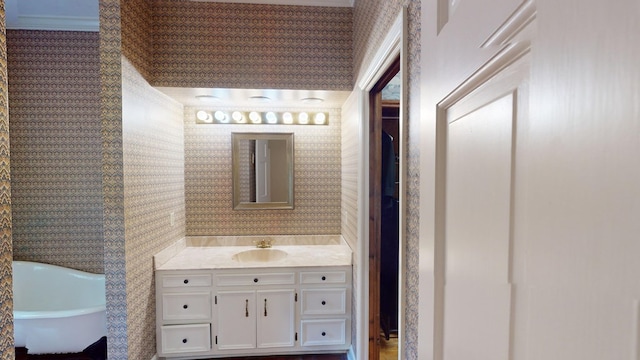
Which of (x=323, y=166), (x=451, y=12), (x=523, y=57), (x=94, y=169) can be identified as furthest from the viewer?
(x=323, y=166)

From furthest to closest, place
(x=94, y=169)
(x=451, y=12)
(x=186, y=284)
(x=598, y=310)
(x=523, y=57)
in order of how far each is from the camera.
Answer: (x=94, y=169) < (x=186, y=284) < (x=451, y=12) < (x=523, y=57) < (x=598, y=310)

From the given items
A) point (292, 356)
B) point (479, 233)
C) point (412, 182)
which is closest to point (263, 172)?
point (292, 356)

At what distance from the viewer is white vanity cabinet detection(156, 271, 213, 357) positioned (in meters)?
2.30

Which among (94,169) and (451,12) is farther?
(94,169)

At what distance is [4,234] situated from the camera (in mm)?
848

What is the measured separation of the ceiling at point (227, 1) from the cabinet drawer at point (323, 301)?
1.54 metres

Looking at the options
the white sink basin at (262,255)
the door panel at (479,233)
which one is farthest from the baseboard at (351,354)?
the door panel at (479,233)

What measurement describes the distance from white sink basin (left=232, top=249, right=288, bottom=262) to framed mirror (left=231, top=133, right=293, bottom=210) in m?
0.40

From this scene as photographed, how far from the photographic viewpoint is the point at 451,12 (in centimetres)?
52

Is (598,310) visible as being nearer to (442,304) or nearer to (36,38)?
(442,304)

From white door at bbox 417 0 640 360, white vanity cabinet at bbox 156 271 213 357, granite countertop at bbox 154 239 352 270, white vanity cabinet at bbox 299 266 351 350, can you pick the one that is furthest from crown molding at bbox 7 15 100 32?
white door at bbox 417 0 640 360

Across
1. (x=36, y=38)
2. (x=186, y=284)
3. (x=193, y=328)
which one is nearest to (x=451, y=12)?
(x=186, y=284)

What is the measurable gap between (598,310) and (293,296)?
235 cm

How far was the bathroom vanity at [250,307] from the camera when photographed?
2.32 meters
